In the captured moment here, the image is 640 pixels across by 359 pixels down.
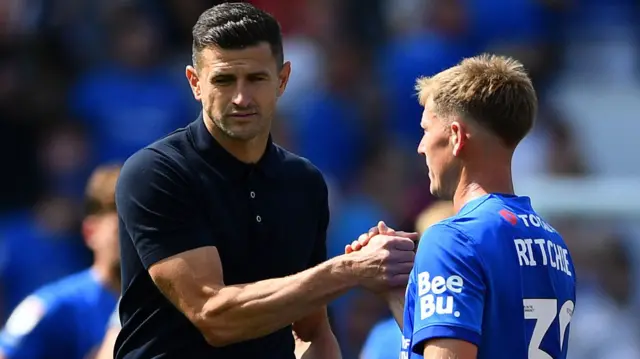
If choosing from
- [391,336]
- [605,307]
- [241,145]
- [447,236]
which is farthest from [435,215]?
[605,307]

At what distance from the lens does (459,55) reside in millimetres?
10633

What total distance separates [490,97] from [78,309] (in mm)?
3281

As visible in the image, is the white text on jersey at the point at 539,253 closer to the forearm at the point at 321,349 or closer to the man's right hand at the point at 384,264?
the man's right hand at the point at 384,264

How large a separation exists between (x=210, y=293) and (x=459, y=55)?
641 centimetres

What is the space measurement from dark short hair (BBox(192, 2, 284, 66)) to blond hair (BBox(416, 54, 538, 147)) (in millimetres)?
795

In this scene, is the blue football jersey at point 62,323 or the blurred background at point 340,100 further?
the blurred background at point 340,100

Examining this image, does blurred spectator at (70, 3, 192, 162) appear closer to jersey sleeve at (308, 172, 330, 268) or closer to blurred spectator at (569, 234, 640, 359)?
blurred spectator at (569, 234, 640, 359)

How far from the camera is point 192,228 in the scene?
15.1 ft

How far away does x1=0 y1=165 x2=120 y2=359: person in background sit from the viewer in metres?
6.73

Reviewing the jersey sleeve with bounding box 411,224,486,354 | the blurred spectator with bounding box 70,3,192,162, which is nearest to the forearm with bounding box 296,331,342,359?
the jersey sleeve with bounding box 411,224,486,354

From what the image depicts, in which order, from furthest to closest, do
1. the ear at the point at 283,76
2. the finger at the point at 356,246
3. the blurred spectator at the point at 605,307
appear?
the blurred spectator at the point at 605,307 → the ear at the point at 283,76 → the finger at the point at 356,246

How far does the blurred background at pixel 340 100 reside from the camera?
9.74 metres

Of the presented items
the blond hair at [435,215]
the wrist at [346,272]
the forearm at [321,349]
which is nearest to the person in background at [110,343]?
the forearm at [321,349]

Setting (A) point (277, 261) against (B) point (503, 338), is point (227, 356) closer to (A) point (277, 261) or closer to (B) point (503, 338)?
(A) point (277, 261)
